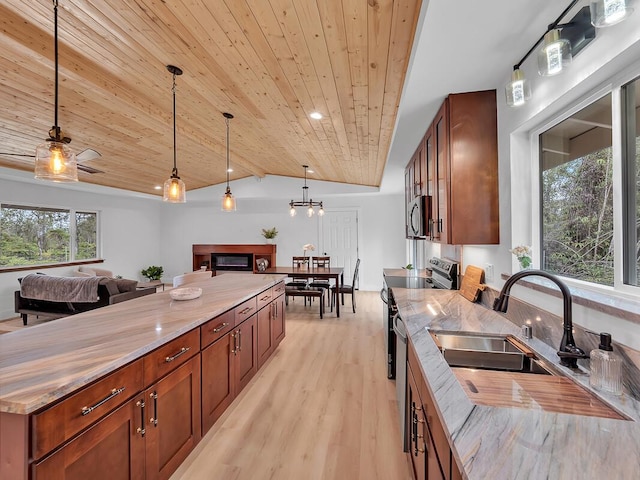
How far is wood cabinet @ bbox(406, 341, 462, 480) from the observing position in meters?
0.88

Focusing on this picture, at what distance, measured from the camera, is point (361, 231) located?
7277mm

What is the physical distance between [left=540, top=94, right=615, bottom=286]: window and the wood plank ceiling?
104 centimetres

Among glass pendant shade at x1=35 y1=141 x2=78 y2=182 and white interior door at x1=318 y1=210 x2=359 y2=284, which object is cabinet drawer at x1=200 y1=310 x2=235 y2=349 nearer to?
glass pendant shade at x1=35 y1=141 x2=78 y2=182

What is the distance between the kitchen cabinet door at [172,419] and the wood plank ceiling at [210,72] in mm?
2107

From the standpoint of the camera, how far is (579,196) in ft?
4.65

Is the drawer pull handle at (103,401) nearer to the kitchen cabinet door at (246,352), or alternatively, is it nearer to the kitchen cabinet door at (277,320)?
the kitchen cabinet door at (246,352)

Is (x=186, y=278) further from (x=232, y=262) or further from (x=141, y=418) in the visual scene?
(x=232, y=262)

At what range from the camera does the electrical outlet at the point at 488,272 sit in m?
2.10

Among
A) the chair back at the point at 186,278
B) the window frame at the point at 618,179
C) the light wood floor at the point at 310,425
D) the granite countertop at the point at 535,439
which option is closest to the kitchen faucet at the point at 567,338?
the granite countertop at the point at 535,439

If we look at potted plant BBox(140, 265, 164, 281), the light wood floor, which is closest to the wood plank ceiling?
the light wood floor

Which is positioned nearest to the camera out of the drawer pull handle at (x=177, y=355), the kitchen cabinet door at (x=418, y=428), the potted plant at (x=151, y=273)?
the kitchen cabinet door at (x=418, y=428)

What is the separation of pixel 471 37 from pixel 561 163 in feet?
2.70

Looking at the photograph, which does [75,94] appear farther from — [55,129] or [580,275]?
[580,275]

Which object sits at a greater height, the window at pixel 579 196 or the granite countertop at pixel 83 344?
the window at pixel 579 196
